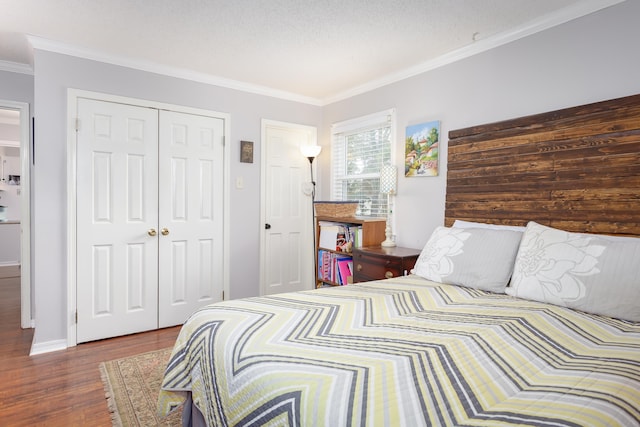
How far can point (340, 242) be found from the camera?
3498 millimetres

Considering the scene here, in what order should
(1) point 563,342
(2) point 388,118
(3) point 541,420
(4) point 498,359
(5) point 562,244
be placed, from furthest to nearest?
(2) point 388,118 < (5) point 562,244 < (1) point 563,342 < (4) point 498,359 < (3) point 541,420

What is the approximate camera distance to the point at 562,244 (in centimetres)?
179

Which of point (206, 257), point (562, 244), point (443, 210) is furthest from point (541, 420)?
point (206, 257)

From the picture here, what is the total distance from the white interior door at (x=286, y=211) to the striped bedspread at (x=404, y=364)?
2.17 meters

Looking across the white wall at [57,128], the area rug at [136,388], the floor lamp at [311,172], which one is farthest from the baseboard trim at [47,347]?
the floor lamp at [311,172]

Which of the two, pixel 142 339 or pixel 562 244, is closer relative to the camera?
pixel 562 244

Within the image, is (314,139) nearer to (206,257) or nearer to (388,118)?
(388,118)

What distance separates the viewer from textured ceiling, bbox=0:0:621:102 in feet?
7.11

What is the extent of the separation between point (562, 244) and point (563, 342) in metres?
0.70

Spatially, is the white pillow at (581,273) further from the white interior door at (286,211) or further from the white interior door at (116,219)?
the white interior door at (116,219)

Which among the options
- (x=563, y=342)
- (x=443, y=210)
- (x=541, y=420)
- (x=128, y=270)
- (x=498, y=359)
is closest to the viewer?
(x=541, y=420)

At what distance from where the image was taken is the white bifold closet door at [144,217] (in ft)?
9.50

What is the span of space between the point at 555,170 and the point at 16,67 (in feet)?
14.5

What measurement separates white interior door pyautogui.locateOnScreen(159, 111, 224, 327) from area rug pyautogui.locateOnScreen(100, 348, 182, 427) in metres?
0.66
